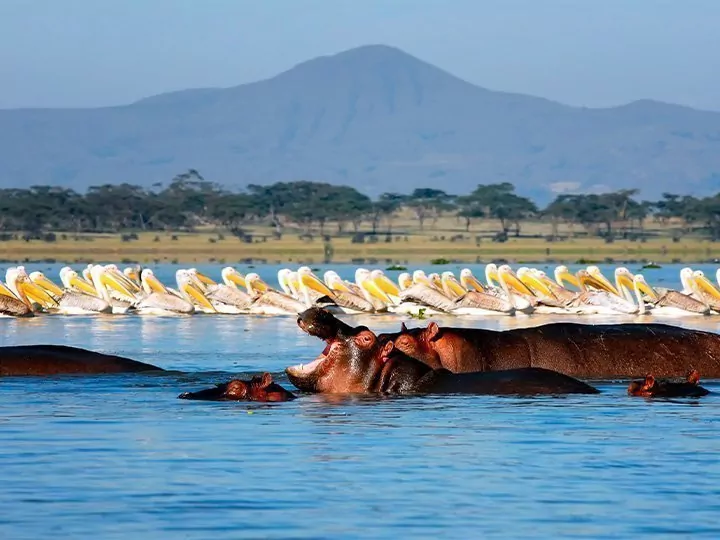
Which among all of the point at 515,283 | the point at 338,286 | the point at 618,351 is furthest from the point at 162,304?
the point at 618,351

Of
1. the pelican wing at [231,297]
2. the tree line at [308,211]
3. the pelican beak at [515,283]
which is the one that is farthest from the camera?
the tree line at [308,211]

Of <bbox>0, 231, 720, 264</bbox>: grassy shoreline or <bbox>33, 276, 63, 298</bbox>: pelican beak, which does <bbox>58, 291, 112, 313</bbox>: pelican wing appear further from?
<bbox>0, 231, 720, 264</bbox>: grassy shoreline

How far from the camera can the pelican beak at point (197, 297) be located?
32.8 metres

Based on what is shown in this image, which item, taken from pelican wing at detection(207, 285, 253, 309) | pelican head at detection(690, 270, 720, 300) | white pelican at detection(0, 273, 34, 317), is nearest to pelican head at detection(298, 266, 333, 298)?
pelican wing at detection(207, 285, 253, 309)

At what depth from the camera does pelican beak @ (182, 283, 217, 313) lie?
32.8 m

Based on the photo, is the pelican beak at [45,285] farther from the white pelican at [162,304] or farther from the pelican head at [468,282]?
the pelican head at [468,282]

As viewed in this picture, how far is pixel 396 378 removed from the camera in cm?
1344

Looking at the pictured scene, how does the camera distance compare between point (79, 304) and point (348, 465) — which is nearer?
point (348, 465)

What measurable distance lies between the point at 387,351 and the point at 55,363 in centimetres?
362

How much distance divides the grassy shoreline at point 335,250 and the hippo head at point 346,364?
6918 centimetres

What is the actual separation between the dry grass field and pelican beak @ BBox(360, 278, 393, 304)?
47628 mm

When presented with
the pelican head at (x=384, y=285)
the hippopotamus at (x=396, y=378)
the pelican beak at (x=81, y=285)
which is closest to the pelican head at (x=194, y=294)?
the pelican beak at (x=81, y=285)

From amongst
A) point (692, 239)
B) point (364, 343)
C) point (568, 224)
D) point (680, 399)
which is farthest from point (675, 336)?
point (568, 224)

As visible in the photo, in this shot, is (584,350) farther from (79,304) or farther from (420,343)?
(79,304)
